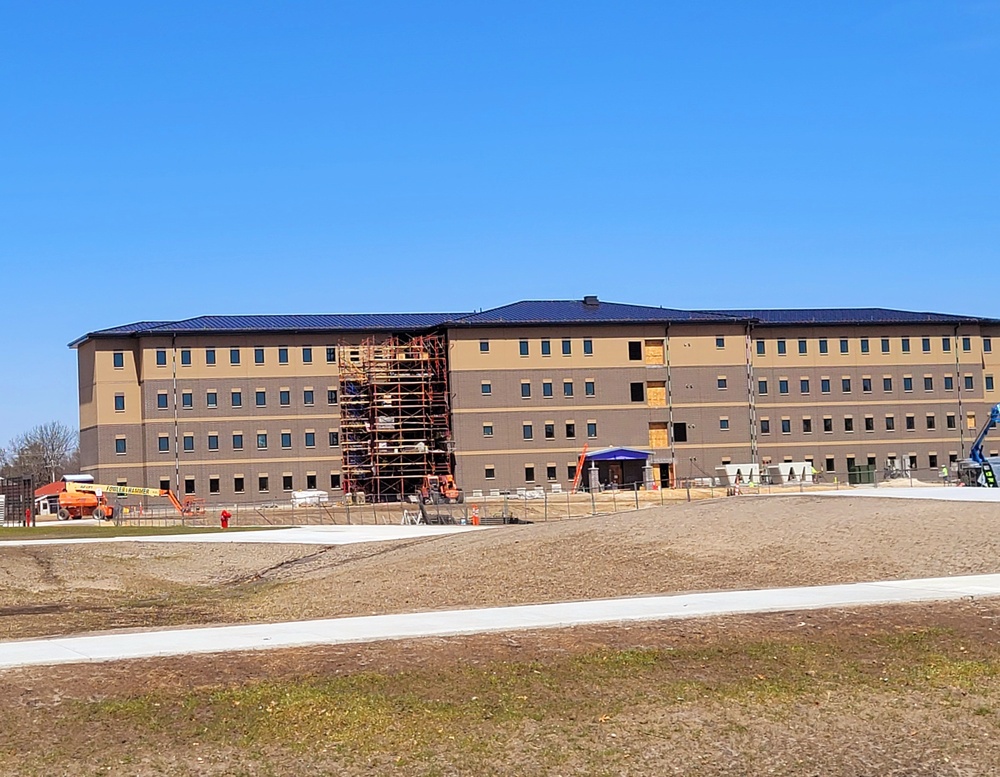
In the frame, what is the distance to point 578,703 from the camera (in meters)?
13.3

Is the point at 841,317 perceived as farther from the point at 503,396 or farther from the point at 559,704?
the point at 559,704

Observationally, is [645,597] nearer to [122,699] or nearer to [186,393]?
[122,699]

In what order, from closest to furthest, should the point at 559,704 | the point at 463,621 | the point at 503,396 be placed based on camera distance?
the point at 559,704 < the point at 463,621 < the point at 503,396

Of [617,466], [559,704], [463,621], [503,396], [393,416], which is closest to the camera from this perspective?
[559,704]

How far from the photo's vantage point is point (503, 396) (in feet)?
316

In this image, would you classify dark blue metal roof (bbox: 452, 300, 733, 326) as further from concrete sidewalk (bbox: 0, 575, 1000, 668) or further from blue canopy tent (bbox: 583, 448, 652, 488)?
concrete sidewalk (bbox: 0, 575, 1000, 668)

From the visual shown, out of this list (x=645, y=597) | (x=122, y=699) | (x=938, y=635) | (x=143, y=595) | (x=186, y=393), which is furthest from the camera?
(x=186, y=393)

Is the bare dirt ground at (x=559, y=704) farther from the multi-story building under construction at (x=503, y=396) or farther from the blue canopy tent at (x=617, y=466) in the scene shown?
the blue canopy tent at (x=617, y=466)

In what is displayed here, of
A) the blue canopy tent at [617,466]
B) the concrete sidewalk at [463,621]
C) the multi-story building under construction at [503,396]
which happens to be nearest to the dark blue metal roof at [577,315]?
the multi-story building under construction at [503,396]

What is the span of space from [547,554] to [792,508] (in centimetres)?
816

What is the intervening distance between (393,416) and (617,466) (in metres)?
17.4

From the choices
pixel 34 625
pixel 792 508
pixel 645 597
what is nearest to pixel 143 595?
pixel 34 625

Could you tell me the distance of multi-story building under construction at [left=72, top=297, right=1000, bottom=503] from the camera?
93812mm

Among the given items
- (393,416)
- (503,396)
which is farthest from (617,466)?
(393,416)
